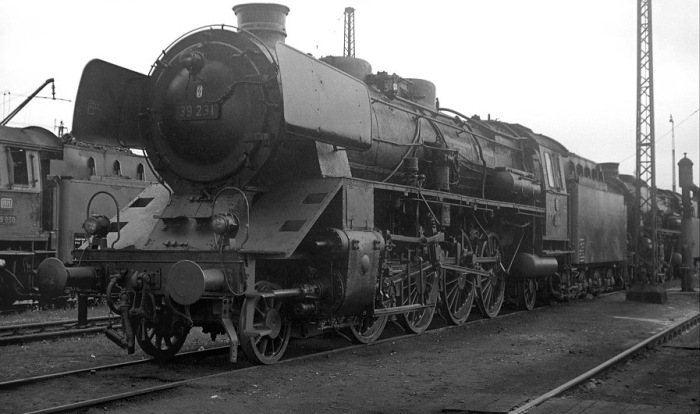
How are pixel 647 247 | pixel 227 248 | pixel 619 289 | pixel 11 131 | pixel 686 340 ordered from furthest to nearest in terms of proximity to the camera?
pixel 619 289 → pixel 647 247 → pixel 11 131 → pixel 686 340 → pixel 227 248

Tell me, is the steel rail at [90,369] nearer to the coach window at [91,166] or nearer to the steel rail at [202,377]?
the steel rail at [202,377]

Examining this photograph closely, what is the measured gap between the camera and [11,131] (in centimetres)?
1348

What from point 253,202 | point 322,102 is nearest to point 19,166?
point 253,202

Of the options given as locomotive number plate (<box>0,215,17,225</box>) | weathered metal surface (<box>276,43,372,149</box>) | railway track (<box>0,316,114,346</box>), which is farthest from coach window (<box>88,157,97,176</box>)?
weathered metal surface (<box>276,43,372,149</box>)

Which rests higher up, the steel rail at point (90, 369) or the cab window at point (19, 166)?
the cab window at point (19, 166)

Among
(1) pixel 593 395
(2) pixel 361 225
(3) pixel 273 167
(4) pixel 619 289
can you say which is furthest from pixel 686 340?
(4) pixel 619 289

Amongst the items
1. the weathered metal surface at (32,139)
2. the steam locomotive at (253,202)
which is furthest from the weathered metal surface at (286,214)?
the weathered metal surface at (32,139)

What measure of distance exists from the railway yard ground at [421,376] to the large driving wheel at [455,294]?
16.5 inches

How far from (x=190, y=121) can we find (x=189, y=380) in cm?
279

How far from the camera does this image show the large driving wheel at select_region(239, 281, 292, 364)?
7.14 m

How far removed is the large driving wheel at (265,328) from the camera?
7137 millimetres

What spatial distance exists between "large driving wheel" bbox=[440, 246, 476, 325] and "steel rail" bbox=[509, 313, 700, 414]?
9.51ft

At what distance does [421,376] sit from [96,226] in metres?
3.79

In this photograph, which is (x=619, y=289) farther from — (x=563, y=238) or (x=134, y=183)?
(x=134, y=183)
